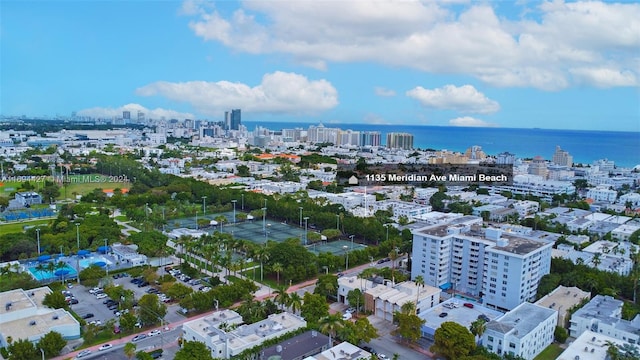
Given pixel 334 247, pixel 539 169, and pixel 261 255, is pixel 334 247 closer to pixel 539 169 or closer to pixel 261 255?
pixel 261 255

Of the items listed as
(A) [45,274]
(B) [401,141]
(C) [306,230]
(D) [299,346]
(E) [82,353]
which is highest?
(B) [401,141]

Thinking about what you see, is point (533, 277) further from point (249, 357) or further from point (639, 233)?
point (639, 233)

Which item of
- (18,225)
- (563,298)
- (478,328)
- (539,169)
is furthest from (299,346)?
(539,169)

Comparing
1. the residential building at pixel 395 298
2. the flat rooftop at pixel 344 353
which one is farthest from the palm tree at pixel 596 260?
the flat rooftop at pixel 344 353

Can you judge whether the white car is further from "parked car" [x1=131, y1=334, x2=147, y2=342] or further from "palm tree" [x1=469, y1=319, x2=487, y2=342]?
"palm tree" [x1=469, y1=319, x2=487, y2=342]

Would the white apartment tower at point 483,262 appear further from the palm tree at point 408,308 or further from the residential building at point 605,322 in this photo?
the palm tree at point 408,308

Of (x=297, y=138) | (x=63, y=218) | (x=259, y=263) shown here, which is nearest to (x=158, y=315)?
(x=259, y=263)

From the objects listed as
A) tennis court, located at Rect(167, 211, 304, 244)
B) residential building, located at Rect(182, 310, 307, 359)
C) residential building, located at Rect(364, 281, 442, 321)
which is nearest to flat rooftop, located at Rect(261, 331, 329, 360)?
residential building, located at Rect(182, 310, 307, 359)

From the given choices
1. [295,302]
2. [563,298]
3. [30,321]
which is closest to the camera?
[30,321]
